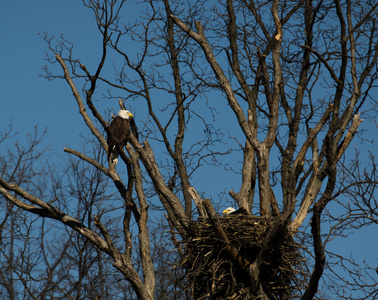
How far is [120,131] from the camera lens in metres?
8.55

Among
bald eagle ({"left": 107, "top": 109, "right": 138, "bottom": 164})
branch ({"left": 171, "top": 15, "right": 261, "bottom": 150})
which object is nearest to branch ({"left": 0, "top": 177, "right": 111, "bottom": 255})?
bald eagle ({"left": 107, "top": 109, "right": 138, "bottom": 164})

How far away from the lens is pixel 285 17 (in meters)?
10.8

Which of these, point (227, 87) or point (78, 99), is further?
point (227, 87)

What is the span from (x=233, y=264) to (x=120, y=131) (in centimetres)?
289

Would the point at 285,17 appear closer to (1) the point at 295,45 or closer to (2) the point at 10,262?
(1) the point at 295,45

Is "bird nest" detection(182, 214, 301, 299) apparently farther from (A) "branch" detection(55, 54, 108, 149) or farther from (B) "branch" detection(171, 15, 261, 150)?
(A) "branch" detection(55, 54, 108, 149)

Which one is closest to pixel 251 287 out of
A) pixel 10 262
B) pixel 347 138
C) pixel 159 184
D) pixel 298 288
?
pixel 298 288

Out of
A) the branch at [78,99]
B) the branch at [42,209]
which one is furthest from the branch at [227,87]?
the branch at [42,209]

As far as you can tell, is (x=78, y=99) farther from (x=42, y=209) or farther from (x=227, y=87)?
(x=227, y=87)

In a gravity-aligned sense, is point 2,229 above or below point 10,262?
above

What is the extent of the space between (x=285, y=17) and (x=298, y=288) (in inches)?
226

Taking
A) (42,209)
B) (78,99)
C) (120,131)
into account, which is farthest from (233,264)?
(78,99)

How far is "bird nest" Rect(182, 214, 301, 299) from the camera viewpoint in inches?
259

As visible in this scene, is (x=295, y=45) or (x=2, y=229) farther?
(x=2, y=229)
